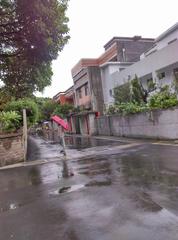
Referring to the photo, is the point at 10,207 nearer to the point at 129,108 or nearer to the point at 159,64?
the point at 129,108

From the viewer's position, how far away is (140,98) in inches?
924

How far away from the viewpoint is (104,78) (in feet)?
118

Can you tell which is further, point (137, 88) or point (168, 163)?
point (137, 88)

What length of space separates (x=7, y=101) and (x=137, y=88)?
10.6m

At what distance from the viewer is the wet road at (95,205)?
14.4 ft

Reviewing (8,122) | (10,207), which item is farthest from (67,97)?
(10,207)

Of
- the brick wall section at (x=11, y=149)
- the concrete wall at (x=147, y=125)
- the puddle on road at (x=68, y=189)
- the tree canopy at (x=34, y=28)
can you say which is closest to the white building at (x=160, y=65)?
the concrete wall at (x=147, y=125)

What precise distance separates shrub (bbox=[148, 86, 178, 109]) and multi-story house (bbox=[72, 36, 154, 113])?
1513cm

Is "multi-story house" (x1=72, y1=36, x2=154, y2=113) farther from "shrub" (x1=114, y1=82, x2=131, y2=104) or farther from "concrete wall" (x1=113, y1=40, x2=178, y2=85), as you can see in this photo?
"shrub" (x1=114, y1=82, x2=131, y2=104)

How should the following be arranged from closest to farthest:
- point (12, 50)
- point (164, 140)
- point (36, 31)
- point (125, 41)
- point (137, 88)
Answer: point (36, 31) < point (12, 50) < point (164, 140) < point (137, 88) < point (125, 41)

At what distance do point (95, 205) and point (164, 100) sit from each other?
45.4 feet

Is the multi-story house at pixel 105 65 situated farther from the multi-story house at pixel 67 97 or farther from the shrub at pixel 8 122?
the shrub at pixel 8 122

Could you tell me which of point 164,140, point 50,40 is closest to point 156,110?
point 164,140

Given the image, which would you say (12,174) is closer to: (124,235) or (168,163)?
(168,163)
